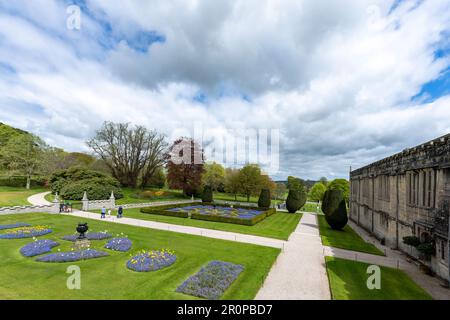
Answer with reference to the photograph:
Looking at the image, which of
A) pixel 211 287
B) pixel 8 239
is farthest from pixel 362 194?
pixel 8 239

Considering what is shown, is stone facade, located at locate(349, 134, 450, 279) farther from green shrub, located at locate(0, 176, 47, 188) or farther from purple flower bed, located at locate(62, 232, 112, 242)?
green shrub, located at locate(0, 176, 47, 188)

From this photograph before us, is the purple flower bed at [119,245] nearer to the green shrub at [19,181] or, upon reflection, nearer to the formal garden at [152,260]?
the formal garden at [152,260]

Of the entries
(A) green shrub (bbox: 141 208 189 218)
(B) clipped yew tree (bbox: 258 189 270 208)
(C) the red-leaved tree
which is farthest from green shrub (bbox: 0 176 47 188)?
(B) clipped yew tree (bbox: 258 189 270 208)

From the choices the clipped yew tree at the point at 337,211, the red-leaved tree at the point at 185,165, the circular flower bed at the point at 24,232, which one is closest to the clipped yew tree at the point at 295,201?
the clipped yew tree at the point at 337,211

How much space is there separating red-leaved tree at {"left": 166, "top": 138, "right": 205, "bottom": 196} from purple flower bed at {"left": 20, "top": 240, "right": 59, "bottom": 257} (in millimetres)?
34297

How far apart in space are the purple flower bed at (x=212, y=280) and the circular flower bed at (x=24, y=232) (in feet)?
46.2

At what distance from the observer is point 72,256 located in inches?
480

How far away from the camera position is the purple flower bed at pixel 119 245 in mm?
14100

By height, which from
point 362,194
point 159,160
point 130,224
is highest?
point 159,160

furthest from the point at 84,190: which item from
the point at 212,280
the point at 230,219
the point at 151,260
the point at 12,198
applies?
the point at 212,280
